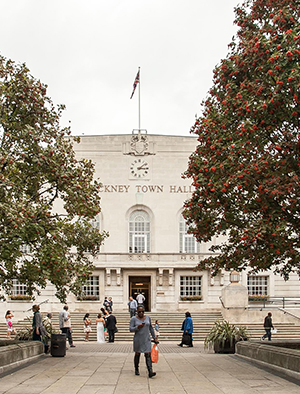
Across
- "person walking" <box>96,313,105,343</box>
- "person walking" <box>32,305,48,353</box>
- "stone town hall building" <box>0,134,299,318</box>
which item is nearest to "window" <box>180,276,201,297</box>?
"stone town hall building" <box>0,134,299,318</box>

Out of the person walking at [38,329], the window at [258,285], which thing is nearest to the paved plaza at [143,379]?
the person walking at [38,329]

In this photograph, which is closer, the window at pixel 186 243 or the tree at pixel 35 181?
the tree at pixel 35 181

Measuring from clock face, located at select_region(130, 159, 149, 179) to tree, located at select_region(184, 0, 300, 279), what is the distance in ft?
77.5

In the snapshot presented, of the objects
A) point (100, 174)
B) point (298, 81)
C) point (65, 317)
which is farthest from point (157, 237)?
point (298, 81)

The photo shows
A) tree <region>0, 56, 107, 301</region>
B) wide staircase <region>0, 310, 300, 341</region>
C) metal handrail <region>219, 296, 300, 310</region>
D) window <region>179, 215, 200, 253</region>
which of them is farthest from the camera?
window <region>179, 215, 200, 253</region>

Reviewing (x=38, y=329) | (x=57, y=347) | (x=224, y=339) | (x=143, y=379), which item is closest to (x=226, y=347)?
(x=224, y=339)

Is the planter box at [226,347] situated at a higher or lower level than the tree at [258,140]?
lower

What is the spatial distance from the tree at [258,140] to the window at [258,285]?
2413cm

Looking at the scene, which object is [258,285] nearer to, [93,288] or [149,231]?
[149,231]

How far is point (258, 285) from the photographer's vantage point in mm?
38094

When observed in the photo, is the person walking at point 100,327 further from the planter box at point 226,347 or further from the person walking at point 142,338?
the person walking at point 142,338

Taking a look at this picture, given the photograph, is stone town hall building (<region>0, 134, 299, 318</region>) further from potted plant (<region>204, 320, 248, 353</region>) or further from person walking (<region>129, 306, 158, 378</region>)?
person walking (<region>129, 306, 158, 378</region>)

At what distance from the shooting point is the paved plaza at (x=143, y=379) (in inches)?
402

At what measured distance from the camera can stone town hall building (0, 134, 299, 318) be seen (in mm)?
37094
